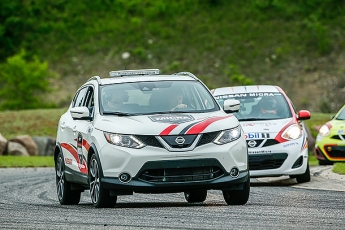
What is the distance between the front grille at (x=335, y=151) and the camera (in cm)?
2198

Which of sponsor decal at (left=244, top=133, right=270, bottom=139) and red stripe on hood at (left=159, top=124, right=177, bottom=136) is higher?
red stripe on hood at (left=159, top=124, right=177, bottom=136)

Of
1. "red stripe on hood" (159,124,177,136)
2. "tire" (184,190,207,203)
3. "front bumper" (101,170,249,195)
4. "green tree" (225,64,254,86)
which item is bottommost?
"green tree" (225,64,254,86)

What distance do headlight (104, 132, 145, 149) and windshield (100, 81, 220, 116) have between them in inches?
25.8

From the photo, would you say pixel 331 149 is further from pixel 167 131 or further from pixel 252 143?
pixel 167 131

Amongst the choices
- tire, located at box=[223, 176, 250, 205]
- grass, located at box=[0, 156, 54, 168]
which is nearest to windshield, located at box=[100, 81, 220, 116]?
tire, located at box=[223, 176, 250, 205]

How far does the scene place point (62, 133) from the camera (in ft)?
48.7

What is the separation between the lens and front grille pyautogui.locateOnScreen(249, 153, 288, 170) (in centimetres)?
1714

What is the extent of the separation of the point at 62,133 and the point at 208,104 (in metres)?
2.62

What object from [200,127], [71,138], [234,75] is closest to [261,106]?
[71,138]

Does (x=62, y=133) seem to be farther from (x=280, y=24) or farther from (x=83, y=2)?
(x=83, y=2)

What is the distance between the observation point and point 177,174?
479 inches

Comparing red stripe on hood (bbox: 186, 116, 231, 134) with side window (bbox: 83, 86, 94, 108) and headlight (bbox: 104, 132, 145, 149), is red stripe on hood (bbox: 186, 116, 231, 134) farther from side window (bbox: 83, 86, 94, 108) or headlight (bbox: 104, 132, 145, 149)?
side window (bbox: 83, 86, 94, 108)

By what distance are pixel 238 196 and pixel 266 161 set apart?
443 cm

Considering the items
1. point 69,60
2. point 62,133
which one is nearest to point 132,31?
point 69,60
